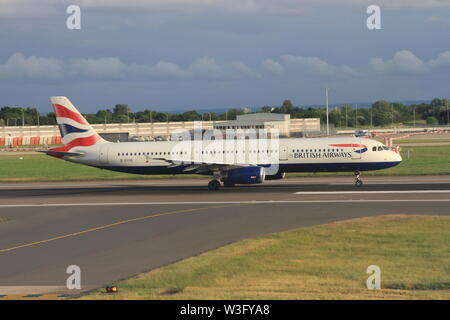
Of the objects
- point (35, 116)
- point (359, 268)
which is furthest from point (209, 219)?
point (35, 116)

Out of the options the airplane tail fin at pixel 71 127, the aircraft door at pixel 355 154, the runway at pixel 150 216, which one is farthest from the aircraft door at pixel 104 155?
the aircraft door at pixel 355 154

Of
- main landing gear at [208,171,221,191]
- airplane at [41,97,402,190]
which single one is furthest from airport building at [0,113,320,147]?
main landing gear at [208,171,221,191]

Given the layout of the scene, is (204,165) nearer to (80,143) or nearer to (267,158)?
(267,158)

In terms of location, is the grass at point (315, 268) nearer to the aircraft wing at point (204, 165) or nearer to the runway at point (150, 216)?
the runway at point (150, 216)

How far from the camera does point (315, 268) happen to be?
20.0m

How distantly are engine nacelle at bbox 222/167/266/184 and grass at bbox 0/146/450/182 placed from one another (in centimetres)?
1250

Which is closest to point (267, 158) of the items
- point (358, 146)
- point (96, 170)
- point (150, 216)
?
point (358, 146)

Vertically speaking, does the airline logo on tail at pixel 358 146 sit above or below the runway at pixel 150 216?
above

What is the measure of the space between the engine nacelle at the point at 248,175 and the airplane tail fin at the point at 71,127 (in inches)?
440

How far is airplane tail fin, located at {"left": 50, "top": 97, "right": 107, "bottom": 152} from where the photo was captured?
157 ft

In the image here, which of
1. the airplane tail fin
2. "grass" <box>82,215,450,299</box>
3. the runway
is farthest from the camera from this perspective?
the airplane tail fin

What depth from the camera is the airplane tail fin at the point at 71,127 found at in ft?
157

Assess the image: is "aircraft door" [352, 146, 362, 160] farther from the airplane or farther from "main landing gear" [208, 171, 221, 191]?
"main landing gear" [208, 171, 221, 191]
